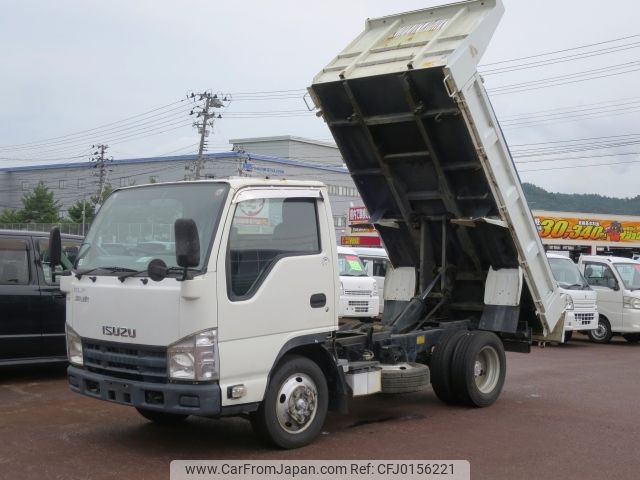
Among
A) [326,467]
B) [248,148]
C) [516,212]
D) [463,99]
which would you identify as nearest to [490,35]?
[463,99]

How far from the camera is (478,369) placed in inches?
353

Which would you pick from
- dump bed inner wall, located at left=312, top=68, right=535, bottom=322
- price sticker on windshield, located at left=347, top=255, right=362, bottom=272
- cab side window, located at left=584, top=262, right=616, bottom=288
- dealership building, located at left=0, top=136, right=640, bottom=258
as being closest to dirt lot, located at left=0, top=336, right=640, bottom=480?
dump bed inner wall, located at left=312, top=68, right=535, bottom=322

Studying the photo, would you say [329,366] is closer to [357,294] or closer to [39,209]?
[357,294]

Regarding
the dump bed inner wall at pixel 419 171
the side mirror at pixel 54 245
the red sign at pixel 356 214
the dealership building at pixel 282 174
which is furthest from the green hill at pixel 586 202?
the side mirror at pixel 54 245

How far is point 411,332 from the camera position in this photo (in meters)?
8.73

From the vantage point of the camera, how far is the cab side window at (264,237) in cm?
629

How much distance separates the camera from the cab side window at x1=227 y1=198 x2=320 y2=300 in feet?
20.6

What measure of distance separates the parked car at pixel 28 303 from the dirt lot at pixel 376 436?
488mm

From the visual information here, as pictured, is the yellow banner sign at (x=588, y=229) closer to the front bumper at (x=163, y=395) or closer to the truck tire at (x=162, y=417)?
the truck tire at (x=162, y=417)

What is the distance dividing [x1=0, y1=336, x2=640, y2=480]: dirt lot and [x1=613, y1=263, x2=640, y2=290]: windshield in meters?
7.92

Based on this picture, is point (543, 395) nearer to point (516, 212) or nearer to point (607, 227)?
point (516, 212)

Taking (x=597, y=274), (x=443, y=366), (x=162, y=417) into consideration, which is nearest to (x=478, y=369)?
(x=443, y=366)

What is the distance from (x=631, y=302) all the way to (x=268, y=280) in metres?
13.0

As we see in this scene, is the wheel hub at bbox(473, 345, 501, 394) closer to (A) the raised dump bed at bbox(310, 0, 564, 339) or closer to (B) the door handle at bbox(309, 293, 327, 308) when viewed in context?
(A) the raised dump bed at bbox(310, 0, 564, 339)
